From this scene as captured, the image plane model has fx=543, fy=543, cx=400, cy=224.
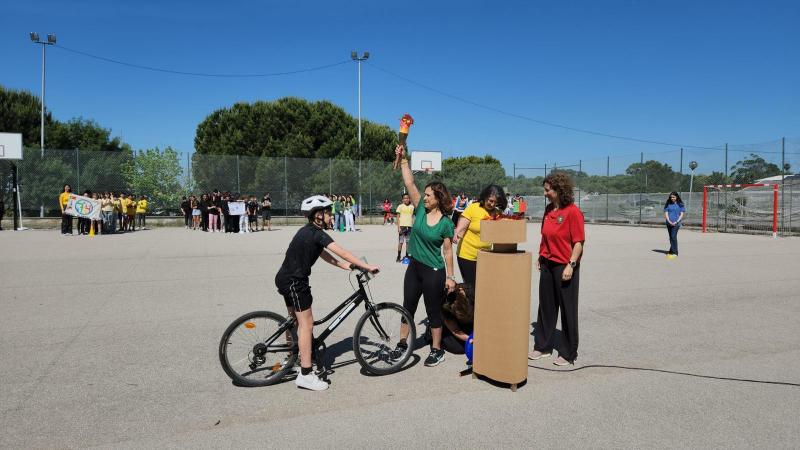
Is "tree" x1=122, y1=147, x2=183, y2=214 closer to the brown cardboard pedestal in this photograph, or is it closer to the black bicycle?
the black bicycle

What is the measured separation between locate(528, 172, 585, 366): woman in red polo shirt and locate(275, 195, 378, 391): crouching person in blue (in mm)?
1824

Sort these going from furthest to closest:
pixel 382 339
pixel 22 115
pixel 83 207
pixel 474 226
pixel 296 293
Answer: pixel 22 115, pixel 83 207, pixel 474 226, pixel 382 339, pixel 296 293

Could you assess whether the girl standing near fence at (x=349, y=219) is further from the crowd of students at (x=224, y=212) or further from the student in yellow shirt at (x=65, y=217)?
the student in yellow shirt at (x=65, y=217)

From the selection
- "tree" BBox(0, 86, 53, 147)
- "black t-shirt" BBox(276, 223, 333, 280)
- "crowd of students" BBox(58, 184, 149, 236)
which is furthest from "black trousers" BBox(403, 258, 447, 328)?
"tree" BBox(0, 86, 53, 147)

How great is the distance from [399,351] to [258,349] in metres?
1.25

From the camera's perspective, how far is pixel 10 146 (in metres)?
23.8

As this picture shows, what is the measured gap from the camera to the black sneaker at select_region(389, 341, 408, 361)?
16.1 feet

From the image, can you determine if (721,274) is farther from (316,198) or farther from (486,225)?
(316,198)

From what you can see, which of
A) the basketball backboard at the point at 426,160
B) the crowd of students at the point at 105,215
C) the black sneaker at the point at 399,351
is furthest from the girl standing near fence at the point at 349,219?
the black sneaker at the point at 399,351

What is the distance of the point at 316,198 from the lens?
444cm

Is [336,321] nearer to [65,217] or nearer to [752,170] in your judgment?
[65,217]

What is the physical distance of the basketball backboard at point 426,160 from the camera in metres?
40.5

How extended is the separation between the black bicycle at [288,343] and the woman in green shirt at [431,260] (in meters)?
0.13

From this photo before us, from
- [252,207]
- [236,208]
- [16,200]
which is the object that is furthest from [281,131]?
[16,200]
